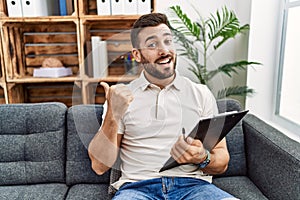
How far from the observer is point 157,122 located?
1.09 metres

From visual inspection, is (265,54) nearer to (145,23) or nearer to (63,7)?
(145,23)

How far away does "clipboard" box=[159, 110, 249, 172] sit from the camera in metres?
0.94

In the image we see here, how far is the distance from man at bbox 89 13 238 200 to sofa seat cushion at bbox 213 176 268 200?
6.6 inches

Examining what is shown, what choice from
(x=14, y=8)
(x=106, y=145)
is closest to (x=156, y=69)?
(x=106, y=145)

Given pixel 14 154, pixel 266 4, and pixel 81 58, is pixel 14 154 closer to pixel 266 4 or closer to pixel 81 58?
pixel 81 58

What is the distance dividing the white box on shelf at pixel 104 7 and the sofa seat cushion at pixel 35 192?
1.12m

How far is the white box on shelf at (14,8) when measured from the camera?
1830 mm

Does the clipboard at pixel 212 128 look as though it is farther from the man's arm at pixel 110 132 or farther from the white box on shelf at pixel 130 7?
the white box on shelf at pixel 130 7

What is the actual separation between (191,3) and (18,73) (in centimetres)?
141

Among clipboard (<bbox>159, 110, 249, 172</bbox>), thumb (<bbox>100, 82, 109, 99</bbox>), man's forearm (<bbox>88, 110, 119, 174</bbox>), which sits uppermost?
thumb (<bbox>100, 82, 109, 99</bbox>)

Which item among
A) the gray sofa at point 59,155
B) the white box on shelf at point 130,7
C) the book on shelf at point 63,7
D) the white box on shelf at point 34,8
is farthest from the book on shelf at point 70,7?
the gray sofa at point 59,155

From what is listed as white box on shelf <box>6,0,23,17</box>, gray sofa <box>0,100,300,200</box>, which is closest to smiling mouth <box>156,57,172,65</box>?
gray sofa <box>0,100,300,200</box>

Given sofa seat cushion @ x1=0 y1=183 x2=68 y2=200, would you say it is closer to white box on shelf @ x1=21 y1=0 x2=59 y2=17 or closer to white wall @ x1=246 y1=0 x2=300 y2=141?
white box on shelf @ x1=21 y1=0 x2=59 y2=17

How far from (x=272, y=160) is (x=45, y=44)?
1820 mm
